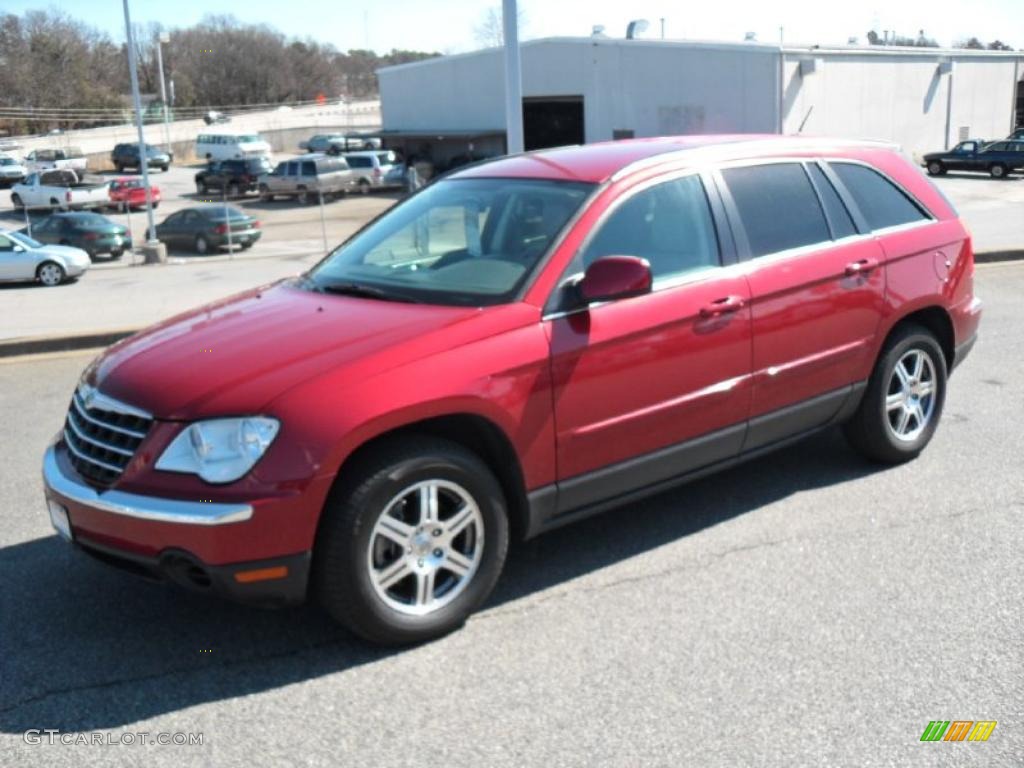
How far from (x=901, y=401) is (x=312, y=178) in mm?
43885

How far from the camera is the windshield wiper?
4.34m

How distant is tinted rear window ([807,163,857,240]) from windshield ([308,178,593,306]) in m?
1.47

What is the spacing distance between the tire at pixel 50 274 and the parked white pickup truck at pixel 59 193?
25134mm

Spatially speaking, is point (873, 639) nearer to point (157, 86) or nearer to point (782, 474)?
point (782, 474)

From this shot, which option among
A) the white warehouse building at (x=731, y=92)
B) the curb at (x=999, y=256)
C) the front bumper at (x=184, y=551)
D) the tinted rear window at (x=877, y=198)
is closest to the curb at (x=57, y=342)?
the front bumper at (x=184, y=551)

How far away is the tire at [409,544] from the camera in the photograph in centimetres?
363

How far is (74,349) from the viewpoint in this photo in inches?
399

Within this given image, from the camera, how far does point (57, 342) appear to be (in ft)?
33.0

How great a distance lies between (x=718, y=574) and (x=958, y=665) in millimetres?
1064

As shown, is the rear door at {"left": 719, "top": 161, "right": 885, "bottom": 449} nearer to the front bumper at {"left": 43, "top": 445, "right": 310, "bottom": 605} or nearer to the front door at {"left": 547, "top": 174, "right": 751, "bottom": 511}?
the front door at {"left": 547, "top": 174, "right": 751, "bottom": 511}

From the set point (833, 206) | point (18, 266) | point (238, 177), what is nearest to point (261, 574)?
point (833, 206)

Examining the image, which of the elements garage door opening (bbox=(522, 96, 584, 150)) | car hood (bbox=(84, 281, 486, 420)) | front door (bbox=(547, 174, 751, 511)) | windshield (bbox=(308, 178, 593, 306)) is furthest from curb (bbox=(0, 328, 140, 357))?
garage door opening (bbox=(522, 96, 584, 150))

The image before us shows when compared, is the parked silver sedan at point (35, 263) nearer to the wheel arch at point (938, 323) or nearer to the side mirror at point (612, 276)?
the wheel arch at point (938, 323)

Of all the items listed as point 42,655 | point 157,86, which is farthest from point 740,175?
point 157,86
